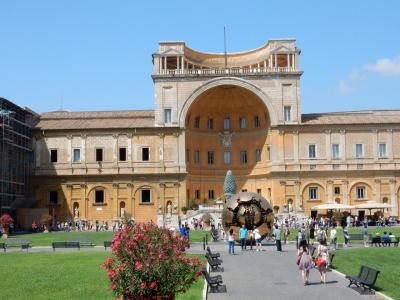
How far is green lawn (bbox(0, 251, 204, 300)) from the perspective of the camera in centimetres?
1697

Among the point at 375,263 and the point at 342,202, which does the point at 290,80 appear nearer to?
the point at 342,202

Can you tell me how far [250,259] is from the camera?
1073 inches

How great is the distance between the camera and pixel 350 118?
63719mm

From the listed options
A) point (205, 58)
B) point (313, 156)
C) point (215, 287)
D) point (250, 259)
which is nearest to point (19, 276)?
point (215, 287)

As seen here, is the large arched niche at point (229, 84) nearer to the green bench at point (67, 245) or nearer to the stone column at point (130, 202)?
the stone column at point (130, 202)

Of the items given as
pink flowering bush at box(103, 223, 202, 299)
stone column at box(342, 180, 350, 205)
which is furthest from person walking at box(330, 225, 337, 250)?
stone column at box(342, 180, 350, 205)

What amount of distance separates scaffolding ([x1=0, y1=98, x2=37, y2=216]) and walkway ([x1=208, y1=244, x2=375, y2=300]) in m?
33.7

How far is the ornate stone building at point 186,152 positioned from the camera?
6169cm

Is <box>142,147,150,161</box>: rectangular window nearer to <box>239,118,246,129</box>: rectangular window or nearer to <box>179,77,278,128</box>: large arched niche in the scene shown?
<box>179,77,278,128</box>: large arched niche

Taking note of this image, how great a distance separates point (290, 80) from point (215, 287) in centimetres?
4636

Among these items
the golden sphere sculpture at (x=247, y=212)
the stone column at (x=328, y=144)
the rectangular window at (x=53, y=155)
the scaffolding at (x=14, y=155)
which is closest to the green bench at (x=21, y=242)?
the golden sphere sculpture at (x=247, y=212)

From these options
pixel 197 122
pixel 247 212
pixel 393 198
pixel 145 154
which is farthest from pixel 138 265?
pixel 197 122

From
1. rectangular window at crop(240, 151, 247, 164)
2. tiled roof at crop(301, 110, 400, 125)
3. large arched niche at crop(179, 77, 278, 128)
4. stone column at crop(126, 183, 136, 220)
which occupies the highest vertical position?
large arched niche at crop(179, 77, 278, 128)

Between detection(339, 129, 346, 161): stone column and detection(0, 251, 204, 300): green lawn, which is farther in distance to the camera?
detection(339, 129, 346, 161): stone column
